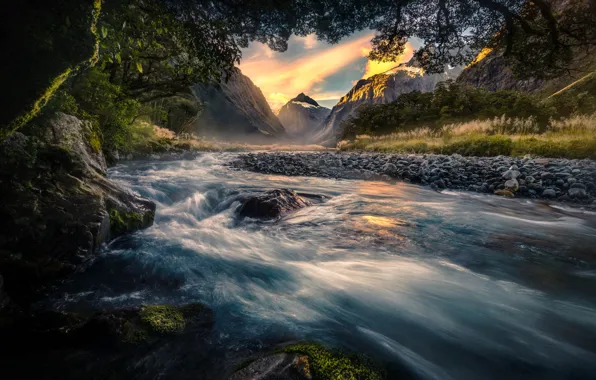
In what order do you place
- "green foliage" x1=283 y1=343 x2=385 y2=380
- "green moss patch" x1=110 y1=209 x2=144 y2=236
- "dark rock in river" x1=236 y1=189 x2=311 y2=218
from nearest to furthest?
"green foliage" x1=283 y1=343 x2=385 y2=380
"green moss patch" x1=110 y1=209 x2=144 y2=236
"dark rock in river" x1=236 y1=189 x2=311 y2=218

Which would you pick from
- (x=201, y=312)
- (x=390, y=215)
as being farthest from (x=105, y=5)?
(x=390, y=215)

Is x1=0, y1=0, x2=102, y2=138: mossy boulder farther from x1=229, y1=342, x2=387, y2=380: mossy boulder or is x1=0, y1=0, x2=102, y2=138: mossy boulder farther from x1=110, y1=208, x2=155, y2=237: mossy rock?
x1=229, y1=342, x2=387, y2=380: mossy boulder

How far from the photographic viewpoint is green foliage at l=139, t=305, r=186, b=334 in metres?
2.40

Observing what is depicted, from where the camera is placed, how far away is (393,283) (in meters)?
3.69

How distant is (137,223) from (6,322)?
2.71 meters

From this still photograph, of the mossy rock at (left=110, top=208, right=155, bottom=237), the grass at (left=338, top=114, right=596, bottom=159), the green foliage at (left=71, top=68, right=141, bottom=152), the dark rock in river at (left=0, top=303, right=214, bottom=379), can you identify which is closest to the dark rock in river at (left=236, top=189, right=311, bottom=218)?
the mossy rock at (left=110, top=208, right=155, bottom=237)

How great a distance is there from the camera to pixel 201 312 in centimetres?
277

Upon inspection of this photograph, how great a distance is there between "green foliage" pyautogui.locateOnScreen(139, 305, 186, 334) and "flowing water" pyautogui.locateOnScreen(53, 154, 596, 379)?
0.36 m

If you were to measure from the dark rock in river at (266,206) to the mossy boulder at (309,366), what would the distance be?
15.1ft

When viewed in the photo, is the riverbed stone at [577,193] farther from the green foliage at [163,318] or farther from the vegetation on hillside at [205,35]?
the green foliage at [163,318]

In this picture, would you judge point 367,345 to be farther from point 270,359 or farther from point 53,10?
point 53,10

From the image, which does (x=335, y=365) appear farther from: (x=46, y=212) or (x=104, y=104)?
(x=104, y=104)

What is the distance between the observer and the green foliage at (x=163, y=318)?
7.87 feet

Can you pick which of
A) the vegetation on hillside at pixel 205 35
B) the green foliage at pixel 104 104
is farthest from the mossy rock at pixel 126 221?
the green foliage at pixel 104 104
